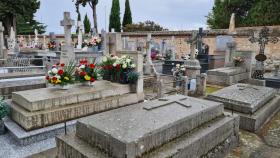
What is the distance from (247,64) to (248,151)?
296 inches

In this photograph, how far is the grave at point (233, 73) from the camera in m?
9.48

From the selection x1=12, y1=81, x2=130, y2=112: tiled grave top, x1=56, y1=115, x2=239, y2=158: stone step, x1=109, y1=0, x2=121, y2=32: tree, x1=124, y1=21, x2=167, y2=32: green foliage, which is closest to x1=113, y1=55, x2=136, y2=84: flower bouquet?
x1=12, y1=81, x2=130, y2=112: tiled grave top

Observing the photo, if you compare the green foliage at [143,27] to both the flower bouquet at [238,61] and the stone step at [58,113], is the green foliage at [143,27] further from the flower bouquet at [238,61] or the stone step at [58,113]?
the stone step at [58,113]

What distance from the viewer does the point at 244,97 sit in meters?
5.21

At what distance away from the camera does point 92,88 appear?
5.50 metres

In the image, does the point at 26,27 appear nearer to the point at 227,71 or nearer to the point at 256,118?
the point at 227,71

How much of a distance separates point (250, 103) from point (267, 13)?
26522mm

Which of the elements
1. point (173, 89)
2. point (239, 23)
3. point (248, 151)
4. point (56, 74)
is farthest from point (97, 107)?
point (239, 23)

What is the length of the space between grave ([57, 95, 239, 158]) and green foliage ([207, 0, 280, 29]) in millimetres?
27489

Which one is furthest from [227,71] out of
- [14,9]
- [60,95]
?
[14,9]

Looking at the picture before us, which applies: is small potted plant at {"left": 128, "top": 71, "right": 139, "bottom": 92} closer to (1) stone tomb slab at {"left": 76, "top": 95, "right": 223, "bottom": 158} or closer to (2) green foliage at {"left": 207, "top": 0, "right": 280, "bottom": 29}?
(1) stone tomb slab at {"left": 76, "top": 95, "right": 223, "bottom": 158}

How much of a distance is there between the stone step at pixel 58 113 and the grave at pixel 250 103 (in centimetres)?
244

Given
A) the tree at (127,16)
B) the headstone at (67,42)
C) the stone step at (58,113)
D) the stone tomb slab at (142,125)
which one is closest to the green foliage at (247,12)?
the tree at (127,16)

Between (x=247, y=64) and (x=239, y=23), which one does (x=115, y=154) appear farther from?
(x=239, y=23)
